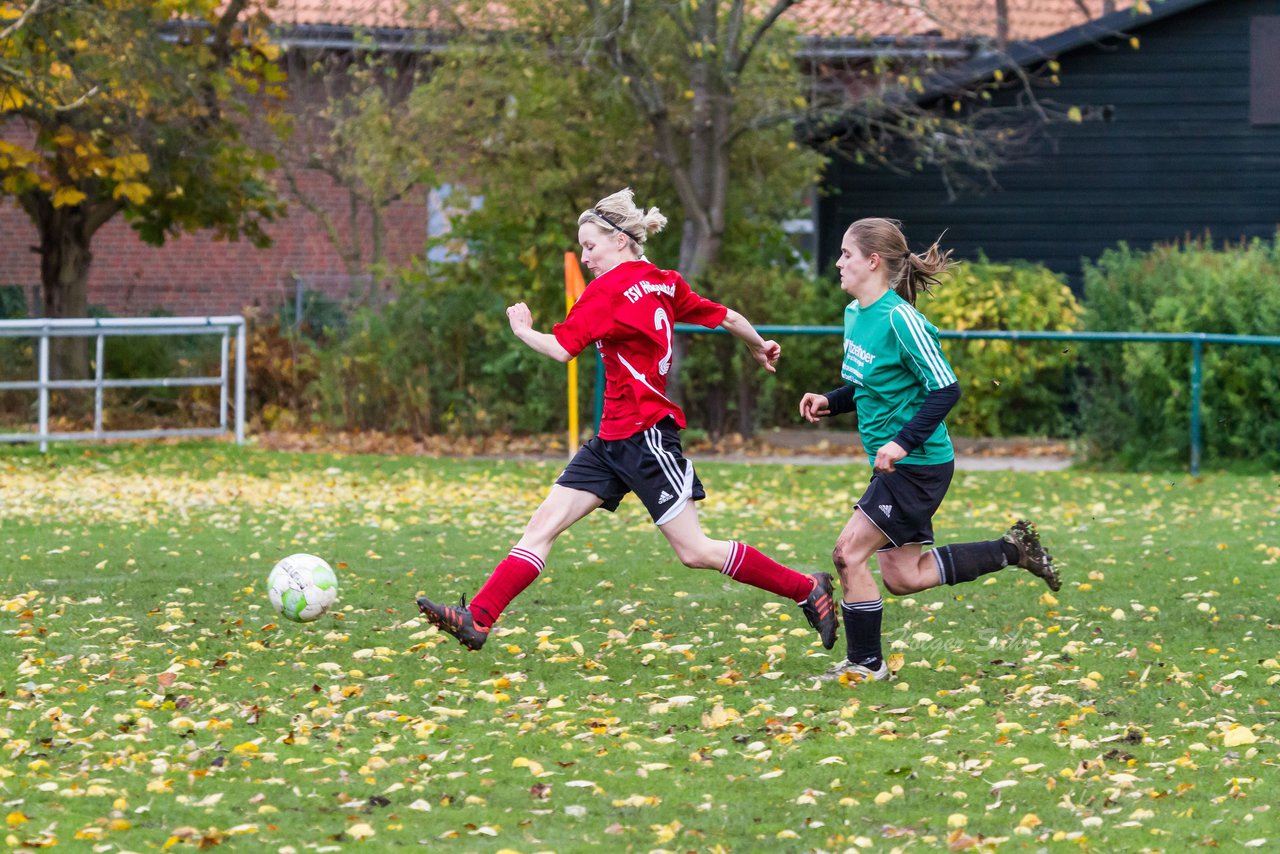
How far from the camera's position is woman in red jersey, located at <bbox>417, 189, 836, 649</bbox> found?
21.4 feet

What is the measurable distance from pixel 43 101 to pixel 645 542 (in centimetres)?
755

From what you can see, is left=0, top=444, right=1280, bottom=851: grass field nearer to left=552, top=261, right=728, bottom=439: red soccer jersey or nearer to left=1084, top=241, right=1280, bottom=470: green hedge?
left=552, top=261, right=728, bottom=439: red soccer jersey

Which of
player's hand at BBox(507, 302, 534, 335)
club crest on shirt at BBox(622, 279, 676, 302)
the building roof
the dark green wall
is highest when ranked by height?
the building roof

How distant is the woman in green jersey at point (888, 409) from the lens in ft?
20.3

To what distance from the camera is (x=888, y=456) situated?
607 cm

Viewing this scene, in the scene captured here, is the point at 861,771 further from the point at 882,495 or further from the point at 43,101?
the point at 43,101

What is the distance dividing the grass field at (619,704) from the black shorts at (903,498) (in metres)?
0.59

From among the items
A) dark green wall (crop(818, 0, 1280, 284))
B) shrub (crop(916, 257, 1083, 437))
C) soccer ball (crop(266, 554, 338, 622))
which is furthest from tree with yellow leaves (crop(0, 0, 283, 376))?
soccer ball (crop(266, 554, 338, 622))

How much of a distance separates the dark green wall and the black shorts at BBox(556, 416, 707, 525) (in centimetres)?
1348

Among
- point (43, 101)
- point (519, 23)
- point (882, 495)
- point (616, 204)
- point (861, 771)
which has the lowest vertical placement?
Answer: point (861, 771)

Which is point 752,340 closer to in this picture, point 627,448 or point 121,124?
point 627,448

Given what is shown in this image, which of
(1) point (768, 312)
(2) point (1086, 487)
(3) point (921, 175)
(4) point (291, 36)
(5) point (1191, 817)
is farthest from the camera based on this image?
(4) point (291, 36)

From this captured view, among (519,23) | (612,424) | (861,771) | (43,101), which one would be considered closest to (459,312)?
(519,23)

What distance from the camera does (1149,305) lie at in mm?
15641
